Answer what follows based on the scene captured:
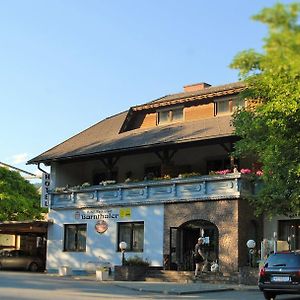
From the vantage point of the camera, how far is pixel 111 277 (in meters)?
29.3

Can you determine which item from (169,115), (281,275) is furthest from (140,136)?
(281,275)

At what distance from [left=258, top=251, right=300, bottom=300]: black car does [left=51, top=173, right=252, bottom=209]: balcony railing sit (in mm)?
8544

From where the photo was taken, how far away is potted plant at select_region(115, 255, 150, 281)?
91.6 feet

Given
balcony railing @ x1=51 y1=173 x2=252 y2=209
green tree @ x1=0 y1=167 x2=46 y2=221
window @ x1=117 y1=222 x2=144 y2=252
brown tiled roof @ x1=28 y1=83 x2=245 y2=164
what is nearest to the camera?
balcony railing @ x1=51 y1=173 x2=252 y2=209

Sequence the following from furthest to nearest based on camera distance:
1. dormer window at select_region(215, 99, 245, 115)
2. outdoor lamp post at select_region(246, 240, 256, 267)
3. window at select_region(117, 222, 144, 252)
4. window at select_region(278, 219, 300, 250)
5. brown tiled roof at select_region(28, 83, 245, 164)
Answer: dormer window at select_region(215, 99, 245, 115) → window at select_region(117, 222, 144, 252) → brown tiled roof at select_region(28, 83, 245, 164) → window at select_region(278, 219, 300, 250) → outdoor lamp post at select_region(246, 240, 256, 267)

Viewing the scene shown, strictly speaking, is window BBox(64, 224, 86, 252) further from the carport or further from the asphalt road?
the asphalt road

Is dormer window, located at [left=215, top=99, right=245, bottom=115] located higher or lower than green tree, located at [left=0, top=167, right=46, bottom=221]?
higher

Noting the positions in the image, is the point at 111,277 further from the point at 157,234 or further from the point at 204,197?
the point at 204,197

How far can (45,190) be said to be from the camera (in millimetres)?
36031

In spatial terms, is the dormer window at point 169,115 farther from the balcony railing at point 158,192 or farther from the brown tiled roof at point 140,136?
the balcony railing at point 158,192

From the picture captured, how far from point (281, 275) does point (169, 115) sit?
1736 cm

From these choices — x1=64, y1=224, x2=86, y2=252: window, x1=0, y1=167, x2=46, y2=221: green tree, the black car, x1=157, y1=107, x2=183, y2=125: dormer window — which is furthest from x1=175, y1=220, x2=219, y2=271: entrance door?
x1=0, y1=167, x2=46, y2=221: green tree

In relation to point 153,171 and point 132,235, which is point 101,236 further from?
point 153,171

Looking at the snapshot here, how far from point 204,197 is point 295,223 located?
Result: 4.30m
